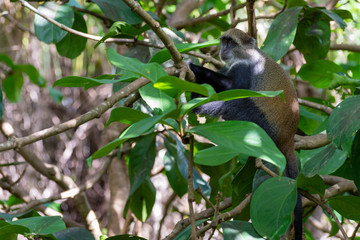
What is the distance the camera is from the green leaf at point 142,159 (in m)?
3.25

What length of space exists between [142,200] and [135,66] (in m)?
2.16

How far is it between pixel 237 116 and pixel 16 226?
2.01 metres

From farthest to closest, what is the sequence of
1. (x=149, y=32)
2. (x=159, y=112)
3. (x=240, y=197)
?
(x=149, y=32)
(x=240, y=197)
(x=159, y=112)

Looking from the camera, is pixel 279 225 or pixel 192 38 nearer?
pixel 279 225

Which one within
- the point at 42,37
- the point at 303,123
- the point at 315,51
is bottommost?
the point at 303,123

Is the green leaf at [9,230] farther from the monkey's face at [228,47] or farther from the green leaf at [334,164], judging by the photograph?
the monkey's face at [228,47]

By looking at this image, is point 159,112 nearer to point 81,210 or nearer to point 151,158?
point 151,158

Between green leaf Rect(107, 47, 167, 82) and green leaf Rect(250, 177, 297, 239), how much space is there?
655 mm

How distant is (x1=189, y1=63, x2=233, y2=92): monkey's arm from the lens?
10.6 feet

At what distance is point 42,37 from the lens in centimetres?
291

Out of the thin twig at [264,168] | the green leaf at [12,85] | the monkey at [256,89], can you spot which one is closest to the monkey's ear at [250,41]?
the monkey at [256,89]

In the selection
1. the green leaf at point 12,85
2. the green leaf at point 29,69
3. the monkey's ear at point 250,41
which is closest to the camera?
the monkey's ear at point 250,41

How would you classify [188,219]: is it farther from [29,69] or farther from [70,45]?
[29,69]

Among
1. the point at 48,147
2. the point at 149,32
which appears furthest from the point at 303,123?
the point at 48,147
